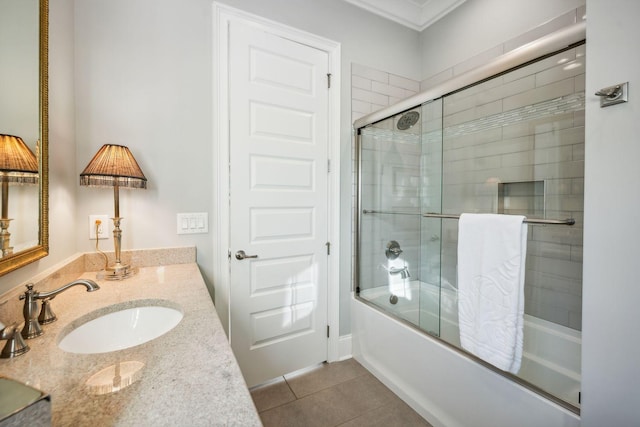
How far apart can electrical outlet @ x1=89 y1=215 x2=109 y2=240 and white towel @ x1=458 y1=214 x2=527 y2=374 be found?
1.84 m

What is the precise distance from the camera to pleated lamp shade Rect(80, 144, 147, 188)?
1311mm

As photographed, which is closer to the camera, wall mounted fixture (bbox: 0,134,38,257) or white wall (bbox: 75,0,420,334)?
wall mounted fixture (bbox: 0,134,38,257)

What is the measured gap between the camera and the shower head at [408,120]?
1.82m

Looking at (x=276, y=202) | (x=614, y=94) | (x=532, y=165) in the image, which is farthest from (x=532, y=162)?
(x=276, y=202)

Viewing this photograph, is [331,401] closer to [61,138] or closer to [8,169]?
[8,169]

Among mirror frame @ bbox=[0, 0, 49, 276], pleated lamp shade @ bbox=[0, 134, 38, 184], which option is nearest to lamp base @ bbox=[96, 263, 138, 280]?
mirror frame @ bbox=[0, 0, 49, 276]

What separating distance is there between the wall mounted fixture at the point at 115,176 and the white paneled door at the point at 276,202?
0.55 metres

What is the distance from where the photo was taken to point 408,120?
6.21 feet

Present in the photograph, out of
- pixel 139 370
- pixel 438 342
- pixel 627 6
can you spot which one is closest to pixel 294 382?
pixel 438 342

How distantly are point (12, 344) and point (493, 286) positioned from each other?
1.60 metres

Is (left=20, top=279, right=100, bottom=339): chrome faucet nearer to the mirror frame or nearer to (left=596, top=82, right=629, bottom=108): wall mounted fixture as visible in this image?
the mirror frame

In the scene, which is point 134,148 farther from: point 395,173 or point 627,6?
point 627,6

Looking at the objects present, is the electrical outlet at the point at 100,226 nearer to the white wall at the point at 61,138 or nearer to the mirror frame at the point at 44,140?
the white wall at the point at 61,138

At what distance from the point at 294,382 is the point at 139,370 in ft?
5.14
